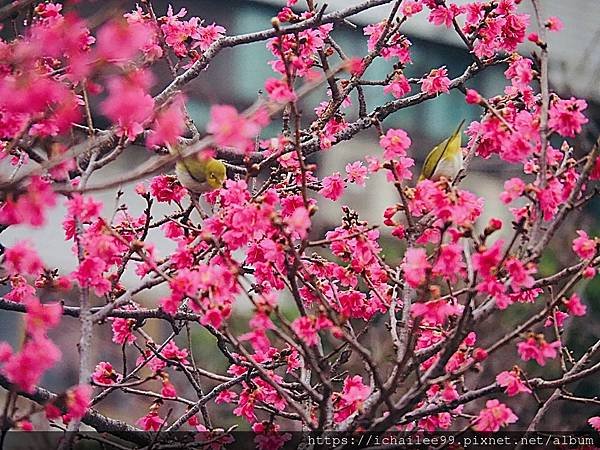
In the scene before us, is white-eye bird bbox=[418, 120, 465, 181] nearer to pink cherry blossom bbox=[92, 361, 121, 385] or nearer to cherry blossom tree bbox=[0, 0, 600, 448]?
cherry blossom tree bbox=[0, 0, 600, 448]

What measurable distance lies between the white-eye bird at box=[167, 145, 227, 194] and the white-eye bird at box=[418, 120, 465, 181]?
0.27 metres

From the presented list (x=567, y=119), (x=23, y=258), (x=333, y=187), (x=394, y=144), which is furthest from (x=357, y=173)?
(x=23, y=258)

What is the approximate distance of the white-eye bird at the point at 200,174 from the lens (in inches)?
44.3

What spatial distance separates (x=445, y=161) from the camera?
3.71 feet

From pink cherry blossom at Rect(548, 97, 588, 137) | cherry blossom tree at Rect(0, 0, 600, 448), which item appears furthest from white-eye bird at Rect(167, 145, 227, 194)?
pink cherry blossom at Rect(548, 97, 588, 137)

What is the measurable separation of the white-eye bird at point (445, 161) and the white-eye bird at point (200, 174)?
268mm

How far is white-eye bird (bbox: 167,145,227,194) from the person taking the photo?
113 cm

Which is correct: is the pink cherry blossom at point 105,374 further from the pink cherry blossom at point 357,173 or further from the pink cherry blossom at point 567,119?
the pink cherry blossom at point 567,119

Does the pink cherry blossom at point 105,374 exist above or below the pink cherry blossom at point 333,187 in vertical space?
below

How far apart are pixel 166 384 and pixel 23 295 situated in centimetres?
31

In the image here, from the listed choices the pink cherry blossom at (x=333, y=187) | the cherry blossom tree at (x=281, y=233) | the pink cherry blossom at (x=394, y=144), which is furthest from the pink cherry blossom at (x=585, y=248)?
the pink cherry blossom at (x=333, y=187)

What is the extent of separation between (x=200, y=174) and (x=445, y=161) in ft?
1.05

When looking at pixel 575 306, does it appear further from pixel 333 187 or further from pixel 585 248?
pixel 333 187

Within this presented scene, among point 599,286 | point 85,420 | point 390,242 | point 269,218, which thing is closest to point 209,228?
point 269,218
